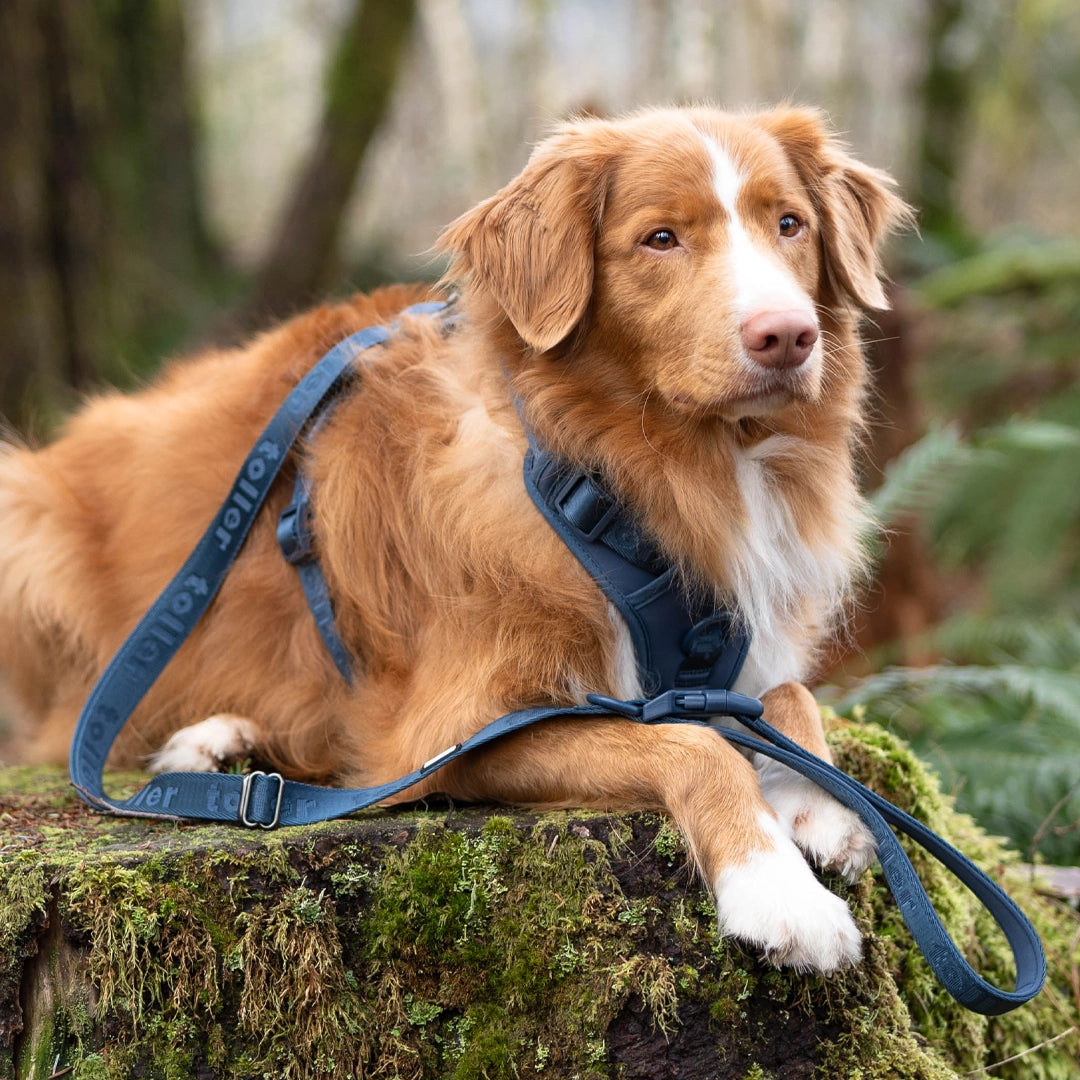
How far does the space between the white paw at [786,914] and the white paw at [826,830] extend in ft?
0.57

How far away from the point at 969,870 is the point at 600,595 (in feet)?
3.52

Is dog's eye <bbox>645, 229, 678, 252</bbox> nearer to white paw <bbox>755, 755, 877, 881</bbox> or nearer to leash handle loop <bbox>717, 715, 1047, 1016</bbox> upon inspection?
leash handle loop <bbox>717, 715, 1047, 1016</bbox>

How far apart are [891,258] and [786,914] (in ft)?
34.2

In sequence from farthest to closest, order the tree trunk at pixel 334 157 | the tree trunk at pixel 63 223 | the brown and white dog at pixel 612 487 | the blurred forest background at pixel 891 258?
1. the tree trunk at pixel 334 157
2. the tree trunk at pixel 63 223
3. the blurred forest background at pixel 891 258
4. the brown and white dog at pixel 612 487

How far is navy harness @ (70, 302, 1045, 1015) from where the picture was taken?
2675 millimetres

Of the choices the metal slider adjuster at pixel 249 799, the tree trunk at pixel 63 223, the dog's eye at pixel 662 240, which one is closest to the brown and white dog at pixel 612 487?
the dog's eye at pixel 662 240

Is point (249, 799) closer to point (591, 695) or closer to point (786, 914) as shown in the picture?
point (591, 695)

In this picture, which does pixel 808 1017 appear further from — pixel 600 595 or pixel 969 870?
pixel 600 595

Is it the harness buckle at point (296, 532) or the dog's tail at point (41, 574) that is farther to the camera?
the dog's tail at point (41, 574)

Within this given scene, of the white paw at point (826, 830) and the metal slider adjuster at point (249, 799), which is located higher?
the white paw at point (826, 830)

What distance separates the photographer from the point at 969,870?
272 centimetres

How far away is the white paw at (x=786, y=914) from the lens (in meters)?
2.49

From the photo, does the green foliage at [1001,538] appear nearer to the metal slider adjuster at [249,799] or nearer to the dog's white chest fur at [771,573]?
the dog's white chest fur at [771,573]

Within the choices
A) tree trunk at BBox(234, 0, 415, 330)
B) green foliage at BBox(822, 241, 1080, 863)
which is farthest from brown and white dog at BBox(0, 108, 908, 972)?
tree trunk at BBox(234, 0, 415, 330)
